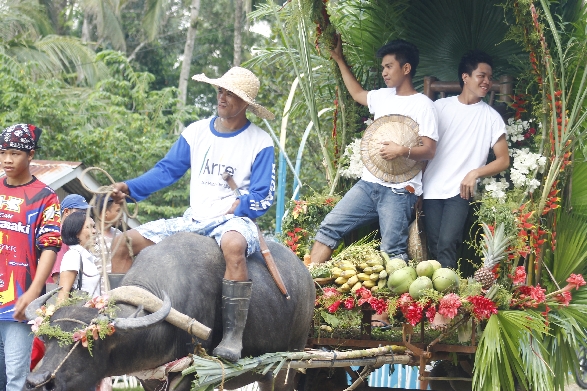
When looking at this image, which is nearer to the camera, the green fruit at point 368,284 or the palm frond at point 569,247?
the green fruit at point 368,284

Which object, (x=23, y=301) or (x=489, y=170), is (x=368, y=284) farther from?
(x=23, y=301)

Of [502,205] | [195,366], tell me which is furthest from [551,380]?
[195,366]

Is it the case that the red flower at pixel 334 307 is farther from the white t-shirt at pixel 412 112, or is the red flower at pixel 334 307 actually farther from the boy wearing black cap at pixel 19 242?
the boy wearing black cap at pixel 19 242

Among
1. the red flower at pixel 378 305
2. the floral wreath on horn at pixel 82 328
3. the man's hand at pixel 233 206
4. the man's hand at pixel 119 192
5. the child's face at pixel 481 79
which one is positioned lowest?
the red flower at pixel 378 305

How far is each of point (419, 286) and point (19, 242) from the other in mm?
2548

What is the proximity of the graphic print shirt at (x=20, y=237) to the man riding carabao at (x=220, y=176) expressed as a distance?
0.48 m

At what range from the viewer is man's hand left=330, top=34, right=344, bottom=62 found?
713 centimetres

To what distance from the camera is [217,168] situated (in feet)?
17.5

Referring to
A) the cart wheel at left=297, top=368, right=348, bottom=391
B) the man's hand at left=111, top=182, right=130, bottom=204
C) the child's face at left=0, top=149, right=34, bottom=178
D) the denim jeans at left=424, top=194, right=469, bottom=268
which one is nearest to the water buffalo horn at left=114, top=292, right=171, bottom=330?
the man's hand at left=111, top=182, right=130, bottom=204

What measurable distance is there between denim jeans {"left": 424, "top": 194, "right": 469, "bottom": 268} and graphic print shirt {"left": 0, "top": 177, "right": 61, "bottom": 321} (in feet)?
9.35

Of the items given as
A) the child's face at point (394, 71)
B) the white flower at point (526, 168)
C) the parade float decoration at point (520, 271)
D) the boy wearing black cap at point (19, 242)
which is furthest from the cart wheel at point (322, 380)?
the child's face at point (394, 71)

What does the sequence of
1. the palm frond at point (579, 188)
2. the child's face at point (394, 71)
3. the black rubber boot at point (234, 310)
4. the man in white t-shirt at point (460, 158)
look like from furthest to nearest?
the child's face at point (394, 71)
the man in white t-shirt at point (460, 158)
the palm frond at point (579, 188)
the black rubber boot at point (234, 310)

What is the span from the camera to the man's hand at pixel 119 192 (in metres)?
4.90

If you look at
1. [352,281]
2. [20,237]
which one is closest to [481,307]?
[352,281]
